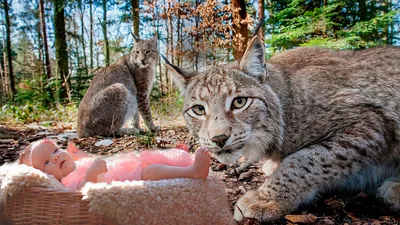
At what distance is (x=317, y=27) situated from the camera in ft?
22.6

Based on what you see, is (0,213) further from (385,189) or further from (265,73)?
(385,189)

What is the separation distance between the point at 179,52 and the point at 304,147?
5358mm

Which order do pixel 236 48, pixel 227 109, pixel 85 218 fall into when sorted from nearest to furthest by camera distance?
pixel 85 218 → pixel 227 109 → pixel 236 48

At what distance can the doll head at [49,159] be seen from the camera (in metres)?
2.05

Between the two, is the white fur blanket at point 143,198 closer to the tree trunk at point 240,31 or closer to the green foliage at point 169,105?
the green foliage at point 169,105

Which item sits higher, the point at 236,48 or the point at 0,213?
the point at 236,48

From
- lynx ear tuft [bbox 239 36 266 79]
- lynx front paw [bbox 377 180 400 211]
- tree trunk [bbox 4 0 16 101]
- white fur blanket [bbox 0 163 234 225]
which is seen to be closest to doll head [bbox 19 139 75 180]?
white fur blanket [bbox 0 163 234 225]

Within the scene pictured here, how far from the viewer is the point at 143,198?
162 centimetres

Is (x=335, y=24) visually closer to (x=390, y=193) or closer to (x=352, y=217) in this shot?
(x=390, y=193)

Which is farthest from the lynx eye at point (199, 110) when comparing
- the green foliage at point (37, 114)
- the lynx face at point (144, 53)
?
A: the green foliage at point (37, 114)

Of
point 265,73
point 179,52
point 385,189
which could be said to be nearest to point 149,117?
point 179,52

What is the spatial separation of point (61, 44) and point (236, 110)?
26.9ft

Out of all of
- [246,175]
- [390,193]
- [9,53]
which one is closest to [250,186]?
[246,175]

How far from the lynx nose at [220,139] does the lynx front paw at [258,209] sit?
1.24ft
